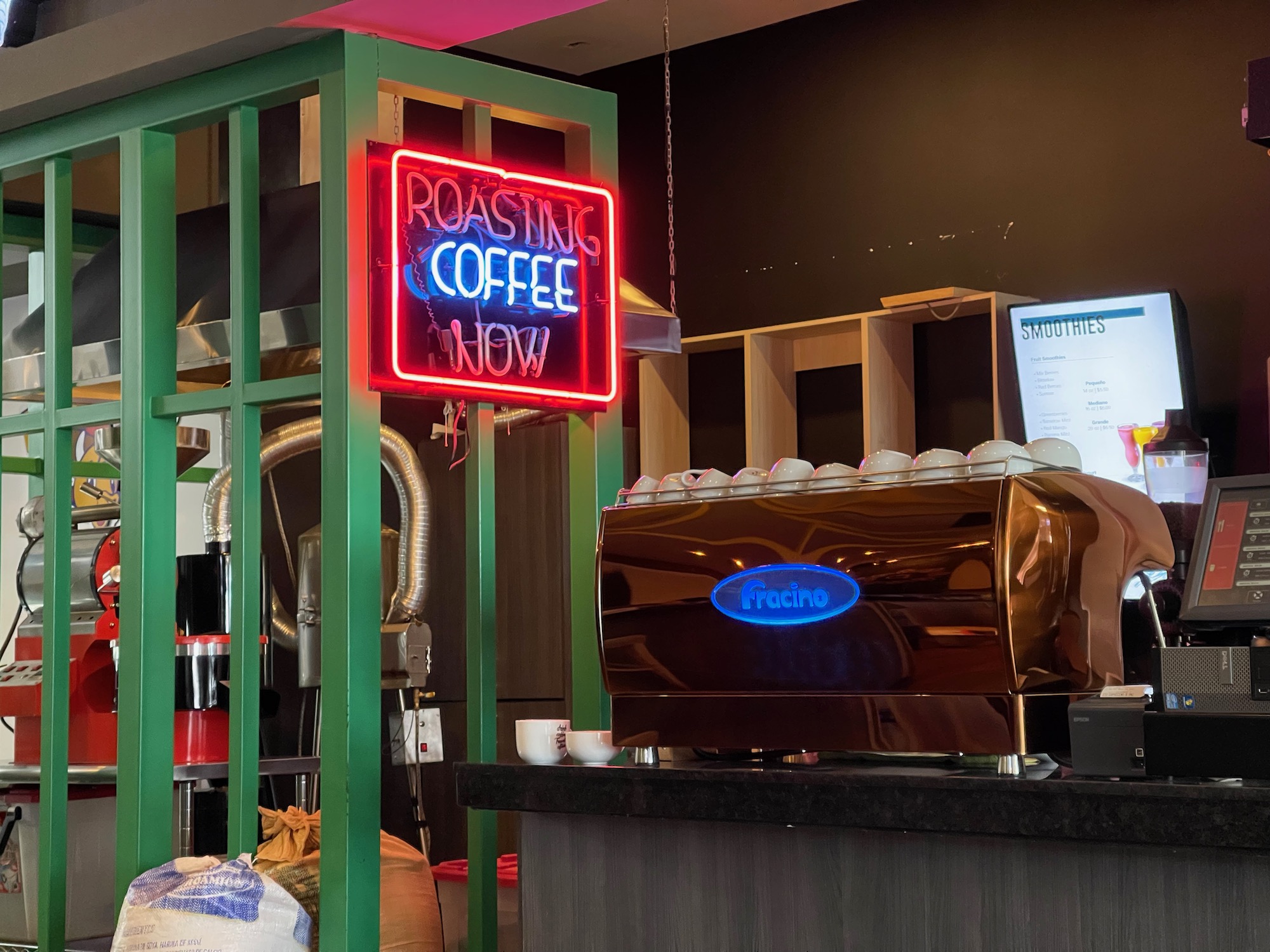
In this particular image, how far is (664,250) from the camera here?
6.77 metres

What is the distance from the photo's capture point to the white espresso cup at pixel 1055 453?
2.07 metres

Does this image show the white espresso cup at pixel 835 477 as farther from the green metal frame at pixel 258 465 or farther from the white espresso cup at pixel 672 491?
the green metal frame at pixel 258 465

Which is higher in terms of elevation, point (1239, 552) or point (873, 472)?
point (873, 472)

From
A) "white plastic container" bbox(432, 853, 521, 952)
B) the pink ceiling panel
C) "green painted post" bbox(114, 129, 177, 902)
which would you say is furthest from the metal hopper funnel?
the pink ceiling panel

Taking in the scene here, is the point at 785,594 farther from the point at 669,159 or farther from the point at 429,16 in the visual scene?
the point at 669,159

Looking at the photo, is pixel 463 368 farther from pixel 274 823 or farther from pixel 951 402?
pixel 951 402

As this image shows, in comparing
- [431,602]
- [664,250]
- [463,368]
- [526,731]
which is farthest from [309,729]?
[526,731]

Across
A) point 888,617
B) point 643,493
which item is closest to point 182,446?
point 643,493

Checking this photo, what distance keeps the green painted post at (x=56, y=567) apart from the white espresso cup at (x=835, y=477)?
202 cm

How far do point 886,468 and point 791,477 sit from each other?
0.48 feet

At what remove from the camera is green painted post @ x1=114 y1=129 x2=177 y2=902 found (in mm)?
3209

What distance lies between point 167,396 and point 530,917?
1.49 m

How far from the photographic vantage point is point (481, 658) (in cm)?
303

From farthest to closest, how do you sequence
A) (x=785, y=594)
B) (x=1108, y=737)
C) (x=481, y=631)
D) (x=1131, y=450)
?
(x=1131, y=450) → (x=481, y=631) → (x=785, y=594) → (x=1108, y=737)
